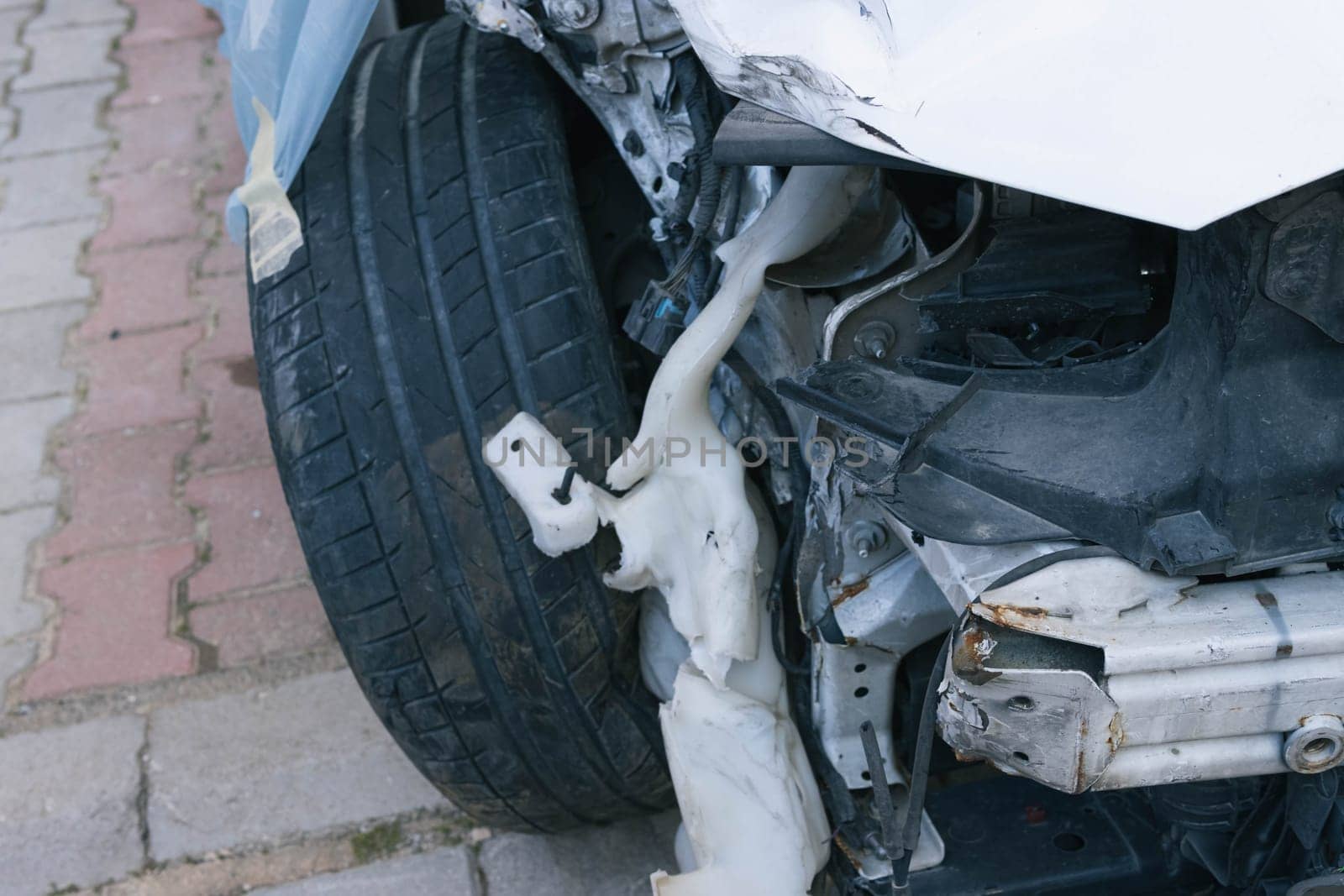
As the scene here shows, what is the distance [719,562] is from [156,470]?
170cm

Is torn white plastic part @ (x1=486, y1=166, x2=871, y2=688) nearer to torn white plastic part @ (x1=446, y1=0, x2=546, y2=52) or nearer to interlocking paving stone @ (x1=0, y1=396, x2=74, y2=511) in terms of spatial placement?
torn white plastic part @ (x1=446, y1=0, x2=546, y2=52)

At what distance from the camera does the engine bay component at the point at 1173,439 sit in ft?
3.51

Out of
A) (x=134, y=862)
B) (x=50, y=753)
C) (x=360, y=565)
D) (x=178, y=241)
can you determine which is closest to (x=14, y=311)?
(x=178, y=241)

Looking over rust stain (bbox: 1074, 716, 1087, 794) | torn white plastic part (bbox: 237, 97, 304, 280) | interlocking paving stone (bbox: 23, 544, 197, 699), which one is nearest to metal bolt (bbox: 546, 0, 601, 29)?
torn white plastic part (bbox: 237, 97, 304, 280)

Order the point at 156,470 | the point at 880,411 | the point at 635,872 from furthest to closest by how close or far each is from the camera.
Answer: the point at 156,470 < the point at 635,872 < the point at 880,411

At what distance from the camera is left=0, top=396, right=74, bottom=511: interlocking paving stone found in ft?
8.86

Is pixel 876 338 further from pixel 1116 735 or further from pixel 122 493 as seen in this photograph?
pixel 122 493

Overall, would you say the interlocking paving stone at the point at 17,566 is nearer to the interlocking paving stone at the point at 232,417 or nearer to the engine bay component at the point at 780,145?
the interlocking paving stone at the point at 232,417

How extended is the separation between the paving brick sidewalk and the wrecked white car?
13.3 inches

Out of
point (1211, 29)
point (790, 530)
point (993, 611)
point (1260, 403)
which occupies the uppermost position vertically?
point (1211, 29)

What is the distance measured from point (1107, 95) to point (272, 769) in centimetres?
175

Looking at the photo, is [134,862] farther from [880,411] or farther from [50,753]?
[880,411]

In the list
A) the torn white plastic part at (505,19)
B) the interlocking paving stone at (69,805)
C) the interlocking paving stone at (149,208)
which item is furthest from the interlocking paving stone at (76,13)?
the torn white plastic part at (505,19)

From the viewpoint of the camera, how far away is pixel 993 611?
1.07 metres
